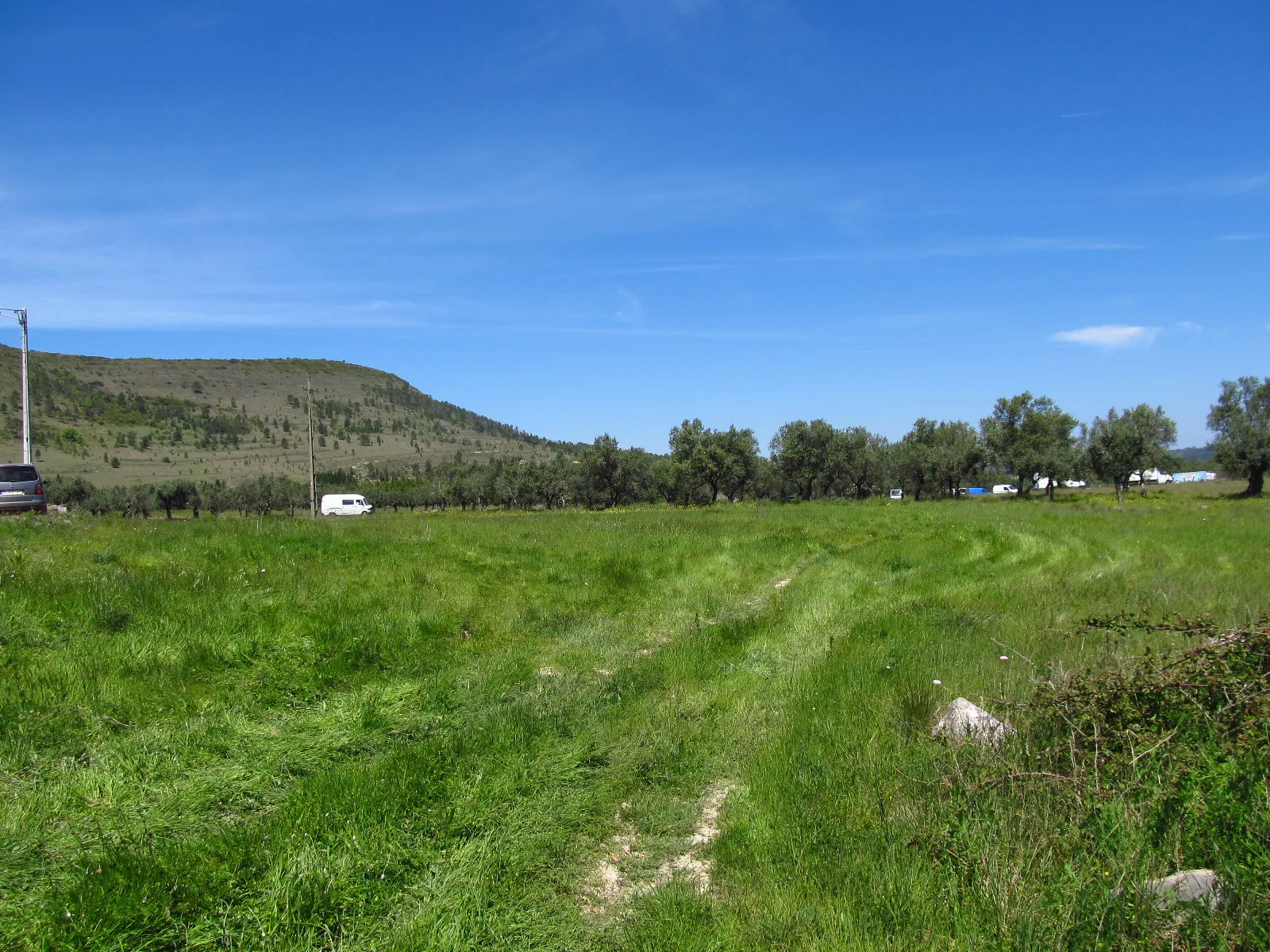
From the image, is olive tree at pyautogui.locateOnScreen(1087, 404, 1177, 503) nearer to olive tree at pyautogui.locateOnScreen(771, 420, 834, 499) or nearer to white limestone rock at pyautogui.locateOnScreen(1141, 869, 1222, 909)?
olive tree at pyautogui.locateOnScreen(771, 420, 834, 499)

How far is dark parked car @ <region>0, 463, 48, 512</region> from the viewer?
21922mm

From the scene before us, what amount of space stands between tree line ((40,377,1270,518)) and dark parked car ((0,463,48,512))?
175 feet

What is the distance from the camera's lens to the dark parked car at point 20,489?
71.9 feet

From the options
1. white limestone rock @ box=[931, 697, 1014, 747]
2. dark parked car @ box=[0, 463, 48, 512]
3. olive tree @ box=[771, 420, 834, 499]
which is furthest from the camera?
olive tree @ box=[771, 420, 834, 499]

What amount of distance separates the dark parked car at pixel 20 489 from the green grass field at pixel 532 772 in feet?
38.5

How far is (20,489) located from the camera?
2241 cm

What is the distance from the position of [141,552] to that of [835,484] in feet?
331

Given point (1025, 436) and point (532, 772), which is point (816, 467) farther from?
point (532, 772)

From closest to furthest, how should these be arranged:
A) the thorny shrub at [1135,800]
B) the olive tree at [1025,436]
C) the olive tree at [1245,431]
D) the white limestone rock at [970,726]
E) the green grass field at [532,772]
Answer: the thorny shrub at [1135,800] → the green grass field at [532,772] → the white limestone rock at [970,726] → the olive tree at [1245,431] → the olive tree at [1025,436]

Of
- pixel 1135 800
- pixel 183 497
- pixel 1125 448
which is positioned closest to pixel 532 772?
pixel 1135 800

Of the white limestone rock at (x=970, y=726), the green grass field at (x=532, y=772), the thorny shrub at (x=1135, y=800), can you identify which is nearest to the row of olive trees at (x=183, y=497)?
the green grass field at (x=532, y=772)

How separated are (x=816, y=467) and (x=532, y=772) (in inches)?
3622

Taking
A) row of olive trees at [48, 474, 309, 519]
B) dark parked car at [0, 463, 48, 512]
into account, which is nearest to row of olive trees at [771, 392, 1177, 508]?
row of olive trees at [48, 474, 309, 519]

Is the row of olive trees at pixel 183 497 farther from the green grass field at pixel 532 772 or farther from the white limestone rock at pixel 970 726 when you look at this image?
the white limestone rock at pixel 970 726
